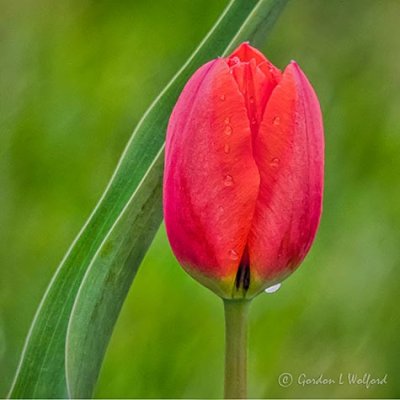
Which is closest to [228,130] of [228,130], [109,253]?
[228,130]

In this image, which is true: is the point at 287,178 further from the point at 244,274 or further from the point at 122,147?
the point at 122,147

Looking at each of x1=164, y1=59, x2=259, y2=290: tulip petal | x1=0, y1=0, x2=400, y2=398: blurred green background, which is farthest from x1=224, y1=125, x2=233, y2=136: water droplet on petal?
x1=0, y1=0, x2=400, y2=398: blurred green background

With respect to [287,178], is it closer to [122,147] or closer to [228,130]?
[228,130]

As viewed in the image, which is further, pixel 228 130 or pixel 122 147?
pixel 122 147

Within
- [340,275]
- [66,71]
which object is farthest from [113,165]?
[340,275]

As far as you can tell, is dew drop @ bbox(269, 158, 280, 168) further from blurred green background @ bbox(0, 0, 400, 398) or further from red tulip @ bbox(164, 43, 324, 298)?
blurred green background @ bbox(0, 0, 400, 398)

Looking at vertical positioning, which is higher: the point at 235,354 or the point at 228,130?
the point at 228,130

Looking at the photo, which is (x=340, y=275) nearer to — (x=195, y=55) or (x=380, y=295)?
(x=380, y=295)
